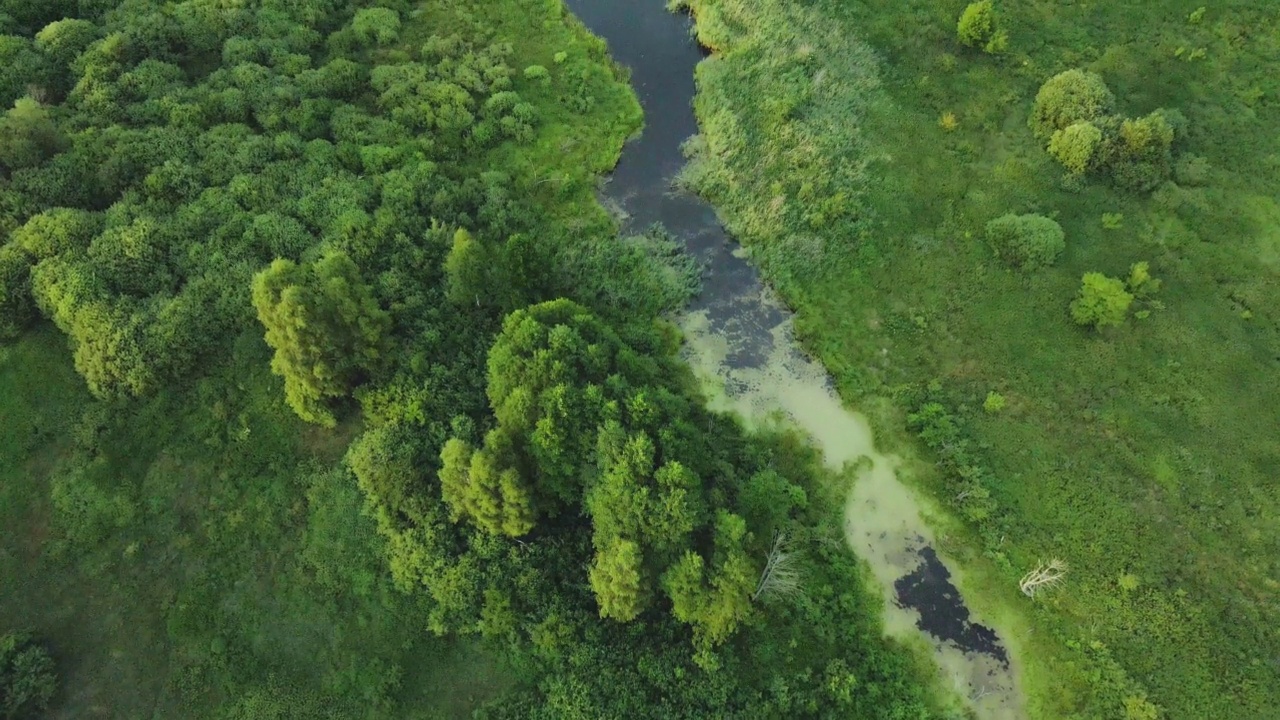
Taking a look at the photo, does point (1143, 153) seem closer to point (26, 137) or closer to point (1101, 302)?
point (1101, 302)

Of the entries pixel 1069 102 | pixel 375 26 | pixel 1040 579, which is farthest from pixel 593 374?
pixel 375 26

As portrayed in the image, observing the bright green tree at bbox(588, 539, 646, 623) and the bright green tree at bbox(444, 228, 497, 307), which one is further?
the bright green tree at bbox(444, 228, 497, 307)

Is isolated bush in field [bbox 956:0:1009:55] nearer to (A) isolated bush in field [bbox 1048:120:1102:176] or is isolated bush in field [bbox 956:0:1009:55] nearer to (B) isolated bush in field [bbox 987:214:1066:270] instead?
(A) isolated bush in field [bbox 1048:120:1102:176]

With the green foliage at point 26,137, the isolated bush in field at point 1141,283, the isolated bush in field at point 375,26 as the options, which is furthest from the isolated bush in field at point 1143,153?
the green foliage at point 26,137

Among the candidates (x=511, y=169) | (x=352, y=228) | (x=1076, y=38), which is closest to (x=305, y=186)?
(x=352, y=228)

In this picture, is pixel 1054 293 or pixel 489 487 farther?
pixel 1054 293

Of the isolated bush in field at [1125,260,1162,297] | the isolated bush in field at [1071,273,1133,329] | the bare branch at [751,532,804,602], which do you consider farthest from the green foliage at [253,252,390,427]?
the isolated bush in field at [1125,260,1162,297]

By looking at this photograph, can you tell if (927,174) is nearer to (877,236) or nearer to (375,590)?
(877,236)
